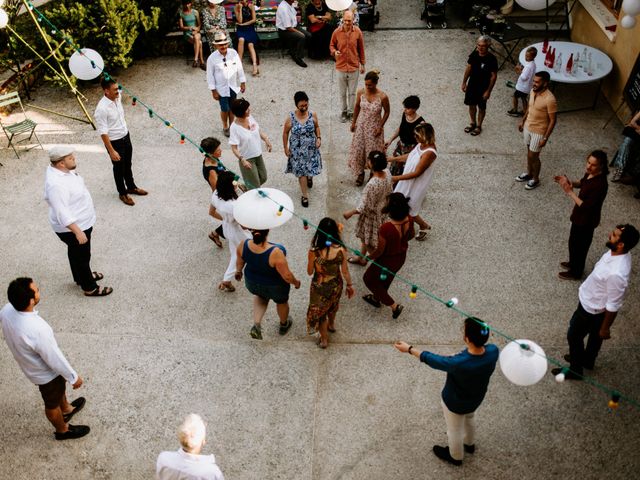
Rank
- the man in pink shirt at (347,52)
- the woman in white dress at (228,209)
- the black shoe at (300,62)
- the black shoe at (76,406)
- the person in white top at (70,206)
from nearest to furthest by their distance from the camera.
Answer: the black shoe at (76,406)
the person in white top at (70,206)
the woman in white dress at (228,209)
the man in pink shirt at (347,52)
the black shoe at (300,62)

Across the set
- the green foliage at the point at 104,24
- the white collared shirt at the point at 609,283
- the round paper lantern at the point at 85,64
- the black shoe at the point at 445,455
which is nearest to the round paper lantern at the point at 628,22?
the white collared shirt at the point at 609,283

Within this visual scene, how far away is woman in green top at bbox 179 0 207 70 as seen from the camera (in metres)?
10.5

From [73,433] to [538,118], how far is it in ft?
19.7

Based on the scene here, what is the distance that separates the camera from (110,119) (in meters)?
6.88

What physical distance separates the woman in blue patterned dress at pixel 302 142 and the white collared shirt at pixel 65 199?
2.37 meters

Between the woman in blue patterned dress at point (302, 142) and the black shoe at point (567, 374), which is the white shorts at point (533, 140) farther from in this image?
the black shoe at point (567, 374)

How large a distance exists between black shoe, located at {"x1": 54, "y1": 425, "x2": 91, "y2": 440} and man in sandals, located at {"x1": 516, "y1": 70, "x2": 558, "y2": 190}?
5.83 metres

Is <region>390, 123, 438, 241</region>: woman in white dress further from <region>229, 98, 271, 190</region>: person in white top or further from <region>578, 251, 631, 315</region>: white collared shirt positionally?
<region>578, 251, 631, 315</region>: white collared shirt

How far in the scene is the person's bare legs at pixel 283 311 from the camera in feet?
18.1

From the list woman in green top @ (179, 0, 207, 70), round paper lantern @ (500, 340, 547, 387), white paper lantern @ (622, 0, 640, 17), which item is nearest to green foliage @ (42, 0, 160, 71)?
woman in green top @ (179, 0, 207, 70)

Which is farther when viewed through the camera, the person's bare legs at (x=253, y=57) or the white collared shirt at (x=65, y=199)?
the person's bare legs at (x=253, y=57)

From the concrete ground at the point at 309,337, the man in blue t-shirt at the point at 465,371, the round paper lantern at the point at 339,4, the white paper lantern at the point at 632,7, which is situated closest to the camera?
the man in blue t-shirt at the point at 465,371

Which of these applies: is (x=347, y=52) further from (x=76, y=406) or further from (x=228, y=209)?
(x=76, y=406)

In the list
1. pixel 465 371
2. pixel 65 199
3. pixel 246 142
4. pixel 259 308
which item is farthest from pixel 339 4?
pixel 465 371
